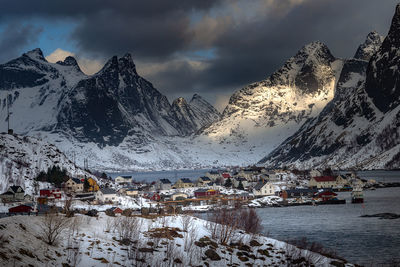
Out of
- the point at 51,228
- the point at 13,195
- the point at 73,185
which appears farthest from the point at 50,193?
the point at 51,228

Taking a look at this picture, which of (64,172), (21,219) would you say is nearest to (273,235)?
(21,219)

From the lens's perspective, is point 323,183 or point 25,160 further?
point 323,183

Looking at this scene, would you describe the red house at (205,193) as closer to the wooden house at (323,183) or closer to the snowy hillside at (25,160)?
the snowy hillside at (25,160)

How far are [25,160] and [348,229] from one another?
9638 centimetres

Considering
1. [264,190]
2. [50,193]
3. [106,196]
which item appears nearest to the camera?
[50,193]

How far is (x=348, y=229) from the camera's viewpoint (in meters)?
77.8

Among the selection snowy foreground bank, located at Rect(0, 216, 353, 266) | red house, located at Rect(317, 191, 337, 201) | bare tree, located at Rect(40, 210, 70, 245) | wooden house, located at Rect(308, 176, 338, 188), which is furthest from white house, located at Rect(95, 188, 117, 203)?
wooden house, located at Rect(308, 176, 338, 188)

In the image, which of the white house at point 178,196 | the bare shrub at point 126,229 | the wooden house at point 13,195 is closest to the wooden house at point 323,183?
the white house at point 178,196

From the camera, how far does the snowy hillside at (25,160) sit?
118 metres

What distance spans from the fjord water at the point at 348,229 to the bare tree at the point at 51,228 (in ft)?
81.0

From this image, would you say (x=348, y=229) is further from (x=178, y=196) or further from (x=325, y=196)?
(x=178, y=196)

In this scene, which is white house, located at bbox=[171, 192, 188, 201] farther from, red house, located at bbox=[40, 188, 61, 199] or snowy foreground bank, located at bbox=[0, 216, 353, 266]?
snowy foreground bank, located at bbox=[0, 216, 353, 266]

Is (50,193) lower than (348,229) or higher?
higher

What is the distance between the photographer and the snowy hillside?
11779cm
